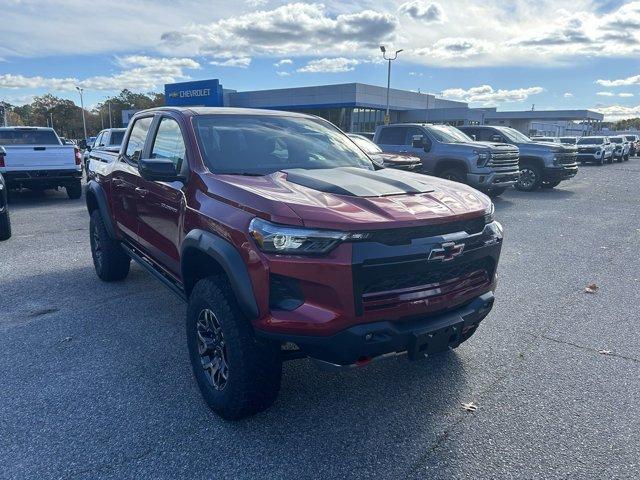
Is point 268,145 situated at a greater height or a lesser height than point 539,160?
greater

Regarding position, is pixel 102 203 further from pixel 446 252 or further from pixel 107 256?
pixel 446 252

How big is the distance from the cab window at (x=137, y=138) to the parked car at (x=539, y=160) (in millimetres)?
12042

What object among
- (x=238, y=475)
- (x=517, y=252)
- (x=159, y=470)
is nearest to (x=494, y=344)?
(x=238, y=475)

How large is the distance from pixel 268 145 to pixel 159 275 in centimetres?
142

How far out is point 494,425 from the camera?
2918mm

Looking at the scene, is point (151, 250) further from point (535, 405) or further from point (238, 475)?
point (535, 405)

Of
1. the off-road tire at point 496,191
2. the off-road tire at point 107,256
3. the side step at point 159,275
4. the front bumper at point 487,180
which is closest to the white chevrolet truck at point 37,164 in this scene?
the off-road tire at point 107,256

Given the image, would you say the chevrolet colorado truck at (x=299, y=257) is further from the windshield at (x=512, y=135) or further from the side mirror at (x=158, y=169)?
the windshield at (x=512, y=135)

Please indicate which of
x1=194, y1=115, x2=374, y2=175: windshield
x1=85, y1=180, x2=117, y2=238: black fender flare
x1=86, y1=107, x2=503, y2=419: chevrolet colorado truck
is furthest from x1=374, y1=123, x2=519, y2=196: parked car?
x1=86, y1=107, x2=503, y2=419: chevrolet colorado truck

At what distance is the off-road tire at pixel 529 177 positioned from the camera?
1400 centimetres

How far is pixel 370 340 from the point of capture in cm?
244

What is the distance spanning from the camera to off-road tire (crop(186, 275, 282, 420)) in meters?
2.64

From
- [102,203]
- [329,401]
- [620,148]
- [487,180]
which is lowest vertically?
[329,401]

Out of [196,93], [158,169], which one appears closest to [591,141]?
[196,93]
